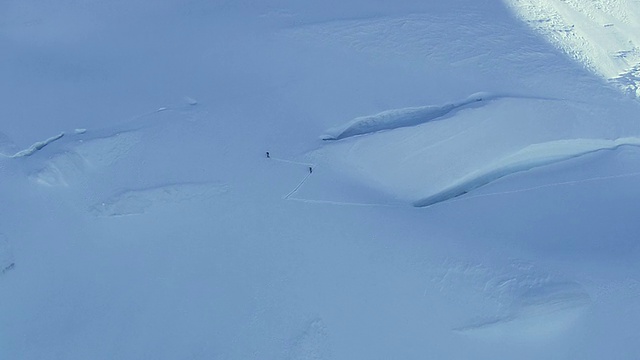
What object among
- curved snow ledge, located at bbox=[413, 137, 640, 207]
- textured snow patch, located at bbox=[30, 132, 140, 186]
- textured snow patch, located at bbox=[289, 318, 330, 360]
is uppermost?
textured snow patch, located at bbox=[30, 132, 140, 186]

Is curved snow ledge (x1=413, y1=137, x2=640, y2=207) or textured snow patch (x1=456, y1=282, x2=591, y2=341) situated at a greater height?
curved snow ledge (x1=413, y1=137, x2=640, y2=207)

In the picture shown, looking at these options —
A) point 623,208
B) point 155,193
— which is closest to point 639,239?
point 623,208

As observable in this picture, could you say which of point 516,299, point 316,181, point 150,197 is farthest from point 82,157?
point 516,299

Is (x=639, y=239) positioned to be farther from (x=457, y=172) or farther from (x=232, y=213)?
(x=232, y=213)

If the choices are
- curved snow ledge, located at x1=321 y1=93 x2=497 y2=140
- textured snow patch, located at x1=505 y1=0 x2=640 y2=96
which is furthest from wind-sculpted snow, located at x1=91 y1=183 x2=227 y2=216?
textured snow patch, located at x1=505 y1=0 x2=640 y2=96

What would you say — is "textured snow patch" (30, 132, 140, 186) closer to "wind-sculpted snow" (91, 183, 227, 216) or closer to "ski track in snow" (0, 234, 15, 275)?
"wind-sculpted snow" (91, 183, 227, 216)

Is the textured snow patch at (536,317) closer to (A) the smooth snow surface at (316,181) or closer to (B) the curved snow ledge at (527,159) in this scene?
(A) the smooth snow surface at (316,181)

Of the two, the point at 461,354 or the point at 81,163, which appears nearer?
the point at 461,354
